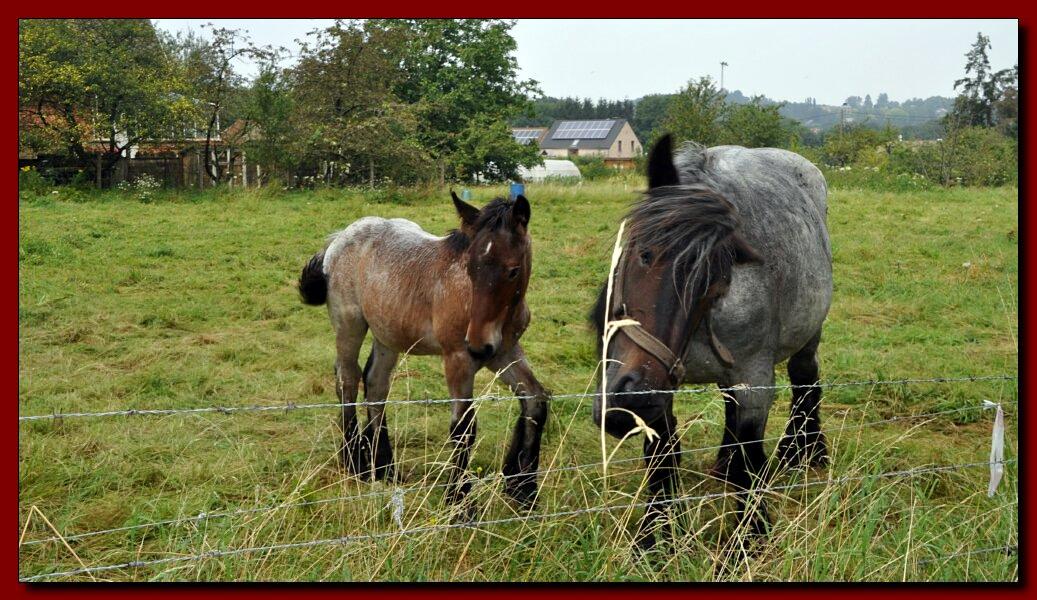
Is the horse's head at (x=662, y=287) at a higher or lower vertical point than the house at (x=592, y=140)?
lower

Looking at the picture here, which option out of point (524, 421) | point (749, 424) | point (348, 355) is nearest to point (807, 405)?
point (749, 424)

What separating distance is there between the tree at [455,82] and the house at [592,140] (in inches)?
719

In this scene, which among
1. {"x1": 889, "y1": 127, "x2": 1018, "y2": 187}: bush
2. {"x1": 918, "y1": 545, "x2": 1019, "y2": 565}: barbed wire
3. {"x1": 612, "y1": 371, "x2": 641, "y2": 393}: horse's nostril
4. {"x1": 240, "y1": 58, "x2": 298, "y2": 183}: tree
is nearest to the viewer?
{"x1": 612, "y1": 371, "x2": 641, "y2": 393}: horse's nostril

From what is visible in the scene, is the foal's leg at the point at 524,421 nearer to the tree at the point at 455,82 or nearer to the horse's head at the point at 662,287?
the horse's head at the point at 662,287

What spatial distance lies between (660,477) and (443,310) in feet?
5.10

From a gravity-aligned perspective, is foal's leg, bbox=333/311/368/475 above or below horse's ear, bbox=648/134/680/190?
below

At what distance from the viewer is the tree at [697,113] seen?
17.2 metres

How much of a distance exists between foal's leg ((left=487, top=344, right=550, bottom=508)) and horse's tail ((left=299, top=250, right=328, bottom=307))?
1462 mm

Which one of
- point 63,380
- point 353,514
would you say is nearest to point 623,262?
point 353,514

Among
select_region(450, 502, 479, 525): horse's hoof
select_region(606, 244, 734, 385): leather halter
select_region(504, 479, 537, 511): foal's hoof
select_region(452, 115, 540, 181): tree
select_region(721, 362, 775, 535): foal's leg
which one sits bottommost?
select_region(504, 479, 537, 511): foal's hoof

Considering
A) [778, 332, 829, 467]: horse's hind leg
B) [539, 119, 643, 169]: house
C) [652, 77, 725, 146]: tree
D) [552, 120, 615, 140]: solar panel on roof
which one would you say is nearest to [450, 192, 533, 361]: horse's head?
[778, 332, 829, 467]: horse's hind leg

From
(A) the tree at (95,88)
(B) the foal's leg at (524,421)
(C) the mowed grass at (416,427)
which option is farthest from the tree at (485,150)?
(B) the foal's leg at (524,421)

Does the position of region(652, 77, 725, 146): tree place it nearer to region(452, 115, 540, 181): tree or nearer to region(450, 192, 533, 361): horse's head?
region(452, 115, 540, 181): tree

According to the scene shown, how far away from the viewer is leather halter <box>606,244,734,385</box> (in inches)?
114
